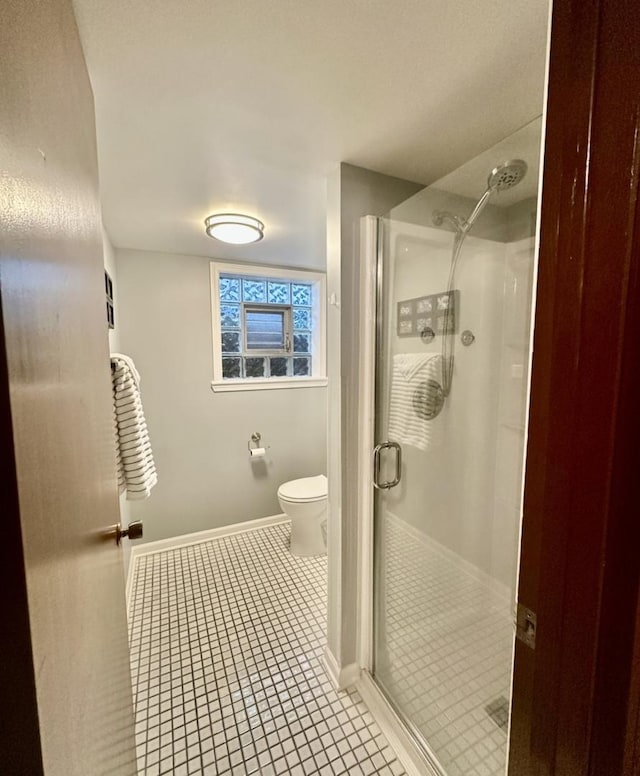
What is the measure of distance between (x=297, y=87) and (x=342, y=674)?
7.30 ft

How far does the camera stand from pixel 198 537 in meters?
2.63

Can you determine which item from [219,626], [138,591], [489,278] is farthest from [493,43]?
[138,591]

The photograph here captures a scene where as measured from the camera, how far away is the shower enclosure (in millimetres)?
1241

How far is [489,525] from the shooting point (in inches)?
61.9

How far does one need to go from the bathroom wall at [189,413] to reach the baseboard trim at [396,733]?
1602mm

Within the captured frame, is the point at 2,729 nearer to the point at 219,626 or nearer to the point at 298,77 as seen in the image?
the point at 298,77

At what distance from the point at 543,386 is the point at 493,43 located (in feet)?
2.85

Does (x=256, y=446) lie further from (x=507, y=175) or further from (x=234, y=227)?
(x=507, y=175)

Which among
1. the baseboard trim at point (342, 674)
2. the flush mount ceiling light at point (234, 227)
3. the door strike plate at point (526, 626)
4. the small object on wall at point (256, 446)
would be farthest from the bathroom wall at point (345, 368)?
the small object on wall at point (256, 446)

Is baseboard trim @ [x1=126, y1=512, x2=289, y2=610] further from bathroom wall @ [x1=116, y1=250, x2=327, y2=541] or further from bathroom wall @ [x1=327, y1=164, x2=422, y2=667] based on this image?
bathroom wall @ [x1=327, y1=164, x2=422, y2=667]

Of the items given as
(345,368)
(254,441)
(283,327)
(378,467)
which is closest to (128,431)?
(345,368)

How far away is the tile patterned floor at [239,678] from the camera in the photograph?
4.05ft

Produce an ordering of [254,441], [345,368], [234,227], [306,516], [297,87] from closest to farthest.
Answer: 1. [297,87]
2. [345,368]
3. [234,227]
4. [306,516]
5. [254,441]

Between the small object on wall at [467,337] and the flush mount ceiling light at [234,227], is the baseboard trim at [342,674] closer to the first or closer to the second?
the small object on wall at [467,337]
